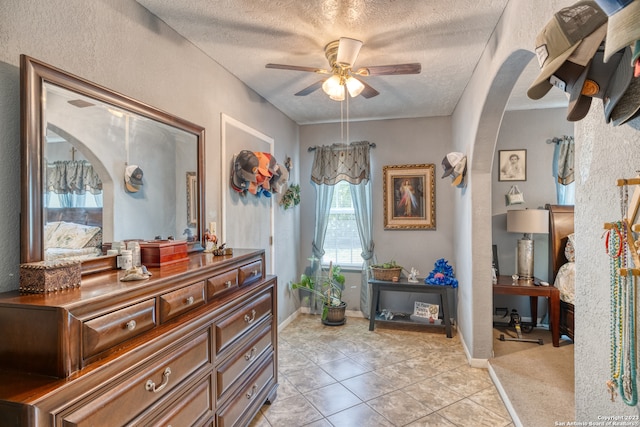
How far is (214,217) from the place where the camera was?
8.79 ft

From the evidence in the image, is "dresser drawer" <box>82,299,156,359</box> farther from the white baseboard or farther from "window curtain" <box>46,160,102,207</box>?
the white baseboard

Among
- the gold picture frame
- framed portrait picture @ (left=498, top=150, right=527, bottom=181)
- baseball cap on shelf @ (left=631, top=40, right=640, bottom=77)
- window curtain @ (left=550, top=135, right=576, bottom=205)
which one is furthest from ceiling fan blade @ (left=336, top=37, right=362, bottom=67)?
window curtain @ (left=550, top=135, right=576, bottom=205)

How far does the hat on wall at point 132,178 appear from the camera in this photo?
5.87 ft

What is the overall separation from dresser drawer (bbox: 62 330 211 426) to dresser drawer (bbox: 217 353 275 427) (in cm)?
39

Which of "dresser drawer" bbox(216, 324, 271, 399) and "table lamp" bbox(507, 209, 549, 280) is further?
"table lamp" bbox(507, 209, 549, 280)

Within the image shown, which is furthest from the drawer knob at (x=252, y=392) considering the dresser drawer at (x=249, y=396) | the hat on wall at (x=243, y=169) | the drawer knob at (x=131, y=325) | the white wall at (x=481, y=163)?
the white wall at (x=481, y=163)

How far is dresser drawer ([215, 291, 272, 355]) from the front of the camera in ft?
5.81

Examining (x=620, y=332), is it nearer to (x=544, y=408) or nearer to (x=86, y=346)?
(x=86, y=346)

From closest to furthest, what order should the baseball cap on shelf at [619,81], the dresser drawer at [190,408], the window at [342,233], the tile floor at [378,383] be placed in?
1. the baseball cap on shelf at [619,81]
2. the dresser drawer at [190,408]
3. the tile floor at [378,383]
4. the window at [342,233]

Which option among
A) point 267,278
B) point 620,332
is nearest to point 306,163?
point 267,278

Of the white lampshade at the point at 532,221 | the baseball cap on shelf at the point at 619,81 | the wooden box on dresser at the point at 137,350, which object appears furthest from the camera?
the white lampshade at the point at 532,221

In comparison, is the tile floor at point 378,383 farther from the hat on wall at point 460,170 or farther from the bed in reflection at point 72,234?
the hat on wall at point 460,170

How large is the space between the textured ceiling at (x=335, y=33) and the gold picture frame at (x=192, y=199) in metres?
0.98

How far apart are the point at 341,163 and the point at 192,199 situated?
2497mm
